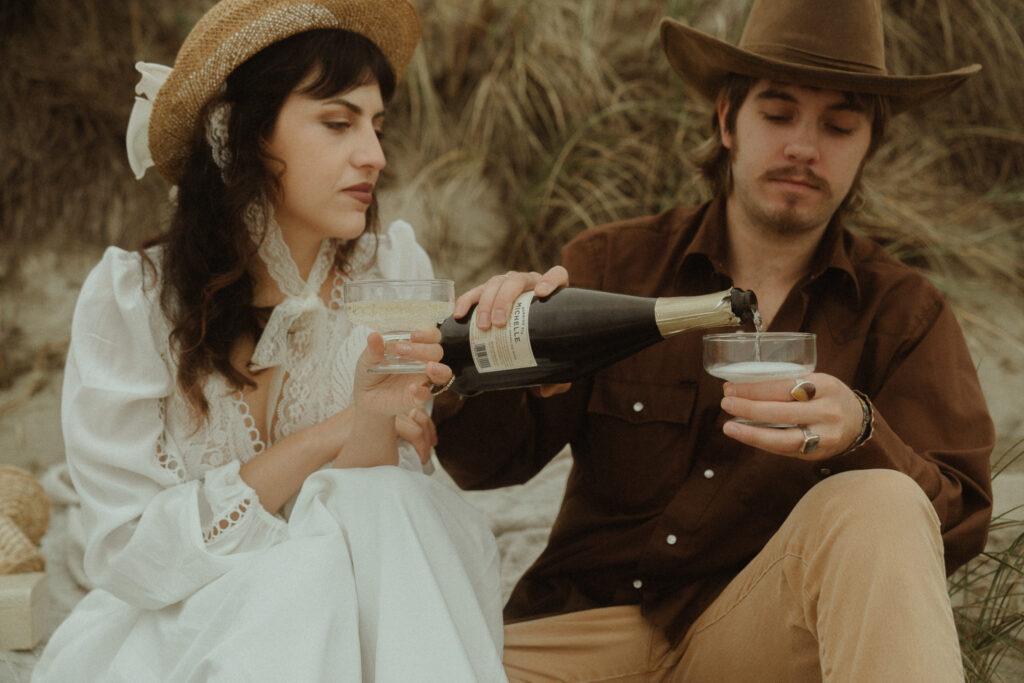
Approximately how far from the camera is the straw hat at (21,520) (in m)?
2.74

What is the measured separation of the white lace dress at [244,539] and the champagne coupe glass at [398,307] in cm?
27

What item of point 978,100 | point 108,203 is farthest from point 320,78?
point 978,100

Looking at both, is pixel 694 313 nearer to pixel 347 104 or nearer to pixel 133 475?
pixel 347 104

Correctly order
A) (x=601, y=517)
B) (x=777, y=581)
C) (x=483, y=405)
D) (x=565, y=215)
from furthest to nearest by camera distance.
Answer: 1. (x=565, y=215)
2. (x=601, y=517)
3. (x=483, y=405)
4. (x=777, y=581)

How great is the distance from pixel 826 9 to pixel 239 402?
1.68 metres

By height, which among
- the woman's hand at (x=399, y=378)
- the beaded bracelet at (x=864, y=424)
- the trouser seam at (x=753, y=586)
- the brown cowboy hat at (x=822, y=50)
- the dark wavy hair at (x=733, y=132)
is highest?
the brown cowboy hat at (x=822, y=50)

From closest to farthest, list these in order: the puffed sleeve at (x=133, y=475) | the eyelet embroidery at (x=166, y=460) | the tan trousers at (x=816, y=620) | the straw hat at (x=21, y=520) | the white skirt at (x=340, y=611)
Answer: the tan trousers at (x=816, y=620)
the white skirt at (x=340, y=611)
the puffed sleeve at (x=133, y=475)
the eyelet embroidery at (x=166, y=460)
the straw hat at (x=21, y=520)

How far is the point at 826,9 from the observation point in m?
2.27

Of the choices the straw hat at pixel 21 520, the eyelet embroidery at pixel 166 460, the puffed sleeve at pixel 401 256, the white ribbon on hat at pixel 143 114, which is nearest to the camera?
the eyelet embroidery at pixel 166 460

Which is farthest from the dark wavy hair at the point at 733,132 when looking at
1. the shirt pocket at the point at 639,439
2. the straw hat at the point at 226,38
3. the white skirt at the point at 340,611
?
the white skirt at the point at 340,611

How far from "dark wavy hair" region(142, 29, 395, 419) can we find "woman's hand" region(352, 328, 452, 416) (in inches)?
17.1

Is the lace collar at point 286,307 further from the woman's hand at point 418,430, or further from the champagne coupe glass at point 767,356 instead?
the champagne coupe glass at point 767,356

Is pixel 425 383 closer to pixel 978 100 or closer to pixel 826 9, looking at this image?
pixel 826 9

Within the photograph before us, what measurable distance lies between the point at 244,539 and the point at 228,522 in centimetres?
5
